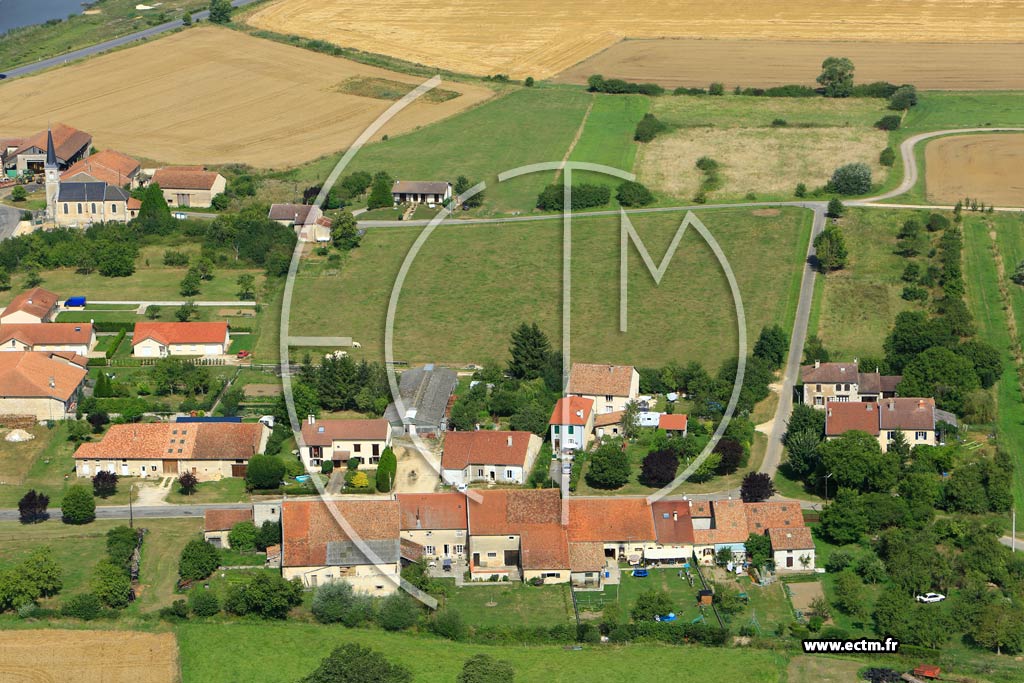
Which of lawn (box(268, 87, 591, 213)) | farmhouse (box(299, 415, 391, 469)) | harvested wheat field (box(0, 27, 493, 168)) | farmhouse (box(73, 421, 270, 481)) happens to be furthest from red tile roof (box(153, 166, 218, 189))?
farmhouse (box(299, 415, 391, 469))

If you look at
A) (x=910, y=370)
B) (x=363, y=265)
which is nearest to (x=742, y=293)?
(x=910, y=370)

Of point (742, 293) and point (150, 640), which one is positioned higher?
point (742, 293)

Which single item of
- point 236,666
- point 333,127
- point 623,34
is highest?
point 623,34

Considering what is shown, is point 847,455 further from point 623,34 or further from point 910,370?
point 623,34

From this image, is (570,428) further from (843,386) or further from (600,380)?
(843,386)

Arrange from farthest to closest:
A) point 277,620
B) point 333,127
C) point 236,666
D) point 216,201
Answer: point 333,127
point 216,201
point 277,620
point 236,666

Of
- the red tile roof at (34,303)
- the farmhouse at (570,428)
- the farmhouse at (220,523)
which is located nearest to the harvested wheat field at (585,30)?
the red tile roof at (34,303)

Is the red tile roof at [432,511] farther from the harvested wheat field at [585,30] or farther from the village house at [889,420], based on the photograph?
the harvested wheat field at [585,30]
